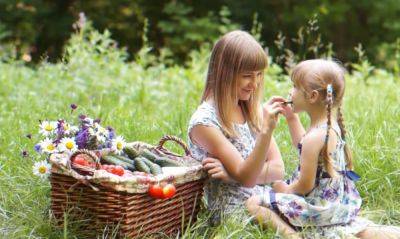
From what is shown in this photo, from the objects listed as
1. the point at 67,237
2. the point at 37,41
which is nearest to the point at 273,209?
the point at 67,237

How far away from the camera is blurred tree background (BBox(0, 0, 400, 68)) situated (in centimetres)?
1156

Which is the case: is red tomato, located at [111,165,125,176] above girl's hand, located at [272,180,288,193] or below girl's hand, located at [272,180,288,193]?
above

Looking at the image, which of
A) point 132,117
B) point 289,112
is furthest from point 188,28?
point 289,112

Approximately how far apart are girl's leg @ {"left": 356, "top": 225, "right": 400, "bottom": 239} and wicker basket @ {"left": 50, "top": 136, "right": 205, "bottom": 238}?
34.7 inches

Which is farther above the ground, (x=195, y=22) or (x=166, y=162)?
(x=195, y=22)

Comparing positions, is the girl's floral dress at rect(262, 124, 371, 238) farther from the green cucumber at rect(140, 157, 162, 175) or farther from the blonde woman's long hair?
the green cucumber at rect(140, 157, 162, 175)

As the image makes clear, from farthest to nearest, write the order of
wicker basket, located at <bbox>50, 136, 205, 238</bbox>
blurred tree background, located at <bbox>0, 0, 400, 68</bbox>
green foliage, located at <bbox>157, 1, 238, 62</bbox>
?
blurred tree background, located at <bbox>0, 0, 400, 68</bbox> → green foliage, located at <bbox>157, 1, 238, 62</bbox> → wicker basket, located at <bbox>50, 136, 205, 238</bbox>

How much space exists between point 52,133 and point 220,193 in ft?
3.07

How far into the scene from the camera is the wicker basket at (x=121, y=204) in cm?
305

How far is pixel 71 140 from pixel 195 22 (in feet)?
26.8

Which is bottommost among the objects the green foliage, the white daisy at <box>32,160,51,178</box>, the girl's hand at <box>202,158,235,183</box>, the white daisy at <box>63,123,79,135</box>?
the white daisy at <box>32,160,51,178</box>

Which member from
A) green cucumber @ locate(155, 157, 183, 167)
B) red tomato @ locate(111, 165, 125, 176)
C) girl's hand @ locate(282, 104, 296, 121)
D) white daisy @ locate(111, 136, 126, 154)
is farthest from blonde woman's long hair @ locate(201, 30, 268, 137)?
red tomato @ locate(111, 165, 125, 176)

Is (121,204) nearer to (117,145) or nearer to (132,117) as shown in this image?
(117,145)

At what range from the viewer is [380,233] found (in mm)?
3400
